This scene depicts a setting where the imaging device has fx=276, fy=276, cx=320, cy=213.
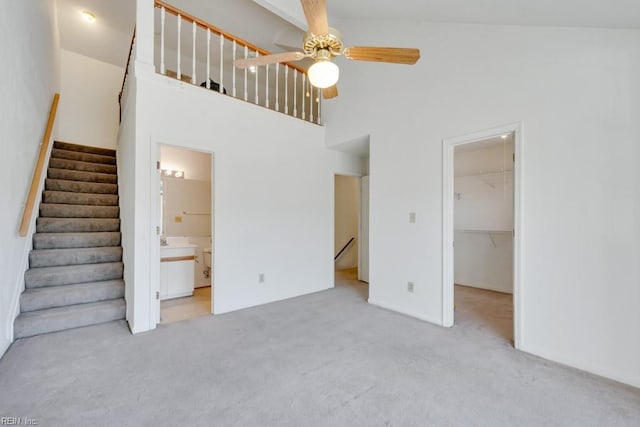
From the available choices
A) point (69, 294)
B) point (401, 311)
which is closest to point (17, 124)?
point (69, 294)

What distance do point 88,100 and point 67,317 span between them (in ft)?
15.9

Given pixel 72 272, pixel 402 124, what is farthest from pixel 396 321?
pixel 72 272

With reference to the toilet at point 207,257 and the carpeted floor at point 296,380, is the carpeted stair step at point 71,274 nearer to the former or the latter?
the carpeted floor at point 296,380

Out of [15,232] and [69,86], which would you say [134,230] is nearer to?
[15,232]

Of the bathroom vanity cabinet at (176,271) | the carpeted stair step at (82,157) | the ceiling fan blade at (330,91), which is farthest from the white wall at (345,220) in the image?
the carpeted stair step at (82,157)

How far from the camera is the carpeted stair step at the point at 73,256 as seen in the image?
129 inches

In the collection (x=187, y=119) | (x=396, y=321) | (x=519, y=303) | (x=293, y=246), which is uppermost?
(x=187, y=119)

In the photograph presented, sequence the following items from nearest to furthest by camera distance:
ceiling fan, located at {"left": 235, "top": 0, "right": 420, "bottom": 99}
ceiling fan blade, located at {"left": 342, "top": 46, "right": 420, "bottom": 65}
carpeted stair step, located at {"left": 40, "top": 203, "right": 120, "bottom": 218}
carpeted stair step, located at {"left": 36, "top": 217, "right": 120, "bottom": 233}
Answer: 1. ceiling fan, located at {"left": 235, "top": 0, "right": 420, "bottom": 99}
2. ceiling fan blade, located at {"left": 342, "top": 46, "right": 420, "bottom": 65}
3. carpeted stair step, located at {"left": 36, "top": 217, "right": 120, "bottom": 233}
4. carpeted stair step, located at {"left": 40, "top": 203, "right": 120, "bottom": 218}

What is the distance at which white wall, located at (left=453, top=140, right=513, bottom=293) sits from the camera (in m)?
4.60

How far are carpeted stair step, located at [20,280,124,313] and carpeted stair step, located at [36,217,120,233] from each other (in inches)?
35.2

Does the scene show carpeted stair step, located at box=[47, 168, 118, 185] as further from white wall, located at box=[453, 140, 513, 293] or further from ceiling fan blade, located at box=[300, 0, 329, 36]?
white wall, located at box=[453, 140, 513, 293]

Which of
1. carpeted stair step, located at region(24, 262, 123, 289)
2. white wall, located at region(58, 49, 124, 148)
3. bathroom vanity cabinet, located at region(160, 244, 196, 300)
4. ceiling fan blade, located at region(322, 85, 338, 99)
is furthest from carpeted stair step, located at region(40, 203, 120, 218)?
ceiling fan blade, located at region(322, 85, 338, 99)

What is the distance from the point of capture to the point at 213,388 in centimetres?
196

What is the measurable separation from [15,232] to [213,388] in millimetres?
2644
